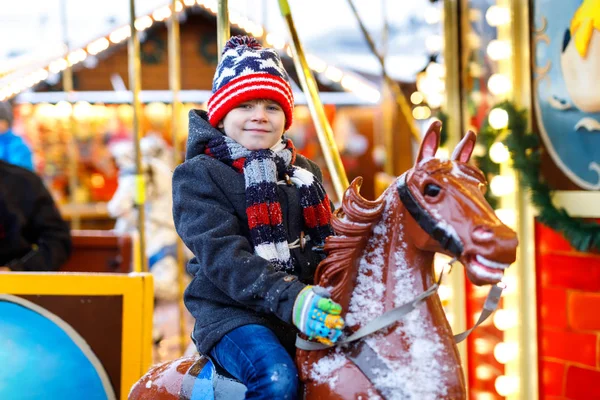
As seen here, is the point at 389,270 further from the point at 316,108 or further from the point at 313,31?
the point at 313,31

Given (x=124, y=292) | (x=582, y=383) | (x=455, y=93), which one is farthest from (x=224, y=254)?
(x=455, y=93)

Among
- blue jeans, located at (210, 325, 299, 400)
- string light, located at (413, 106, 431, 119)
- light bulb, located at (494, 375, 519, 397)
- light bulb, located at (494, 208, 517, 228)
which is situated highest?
string light, located at (413, 106, 431, 119)

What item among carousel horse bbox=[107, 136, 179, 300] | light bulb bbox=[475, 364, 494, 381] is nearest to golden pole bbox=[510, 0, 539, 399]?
light bulb bbox=[475, 364, 494, 381]

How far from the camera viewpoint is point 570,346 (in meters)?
3.09

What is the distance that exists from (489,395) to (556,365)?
593 mm

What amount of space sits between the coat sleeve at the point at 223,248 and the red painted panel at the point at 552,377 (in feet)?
6.54

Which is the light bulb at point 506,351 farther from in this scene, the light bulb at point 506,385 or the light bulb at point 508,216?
the light bulb at point 508,216

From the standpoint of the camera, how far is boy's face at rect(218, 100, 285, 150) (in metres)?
1.83

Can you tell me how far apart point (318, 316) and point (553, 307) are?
206 cm

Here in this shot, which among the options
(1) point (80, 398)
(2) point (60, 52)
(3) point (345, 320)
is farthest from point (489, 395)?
(2) point (60, 52)

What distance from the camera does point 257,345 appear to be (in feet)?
5.31

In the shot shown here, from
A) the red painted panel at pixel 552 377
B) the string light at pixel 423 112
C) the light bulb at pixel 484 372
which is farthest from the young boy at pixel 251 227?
the string light at pixel 423 112

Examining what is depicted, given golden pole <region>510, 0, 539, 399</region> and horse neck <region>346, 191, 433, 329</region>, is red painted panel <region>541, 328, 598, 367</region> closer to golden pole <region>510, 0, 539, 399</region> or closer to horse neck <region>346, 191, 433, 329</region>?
golden pole <region>510, 0, 539, 399</region>

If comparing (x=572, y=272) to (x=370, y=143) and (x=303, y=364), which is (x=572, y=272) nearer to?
(x=303, y=364)
